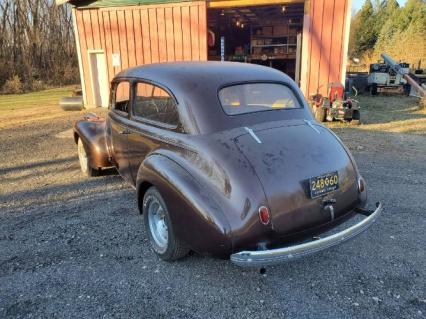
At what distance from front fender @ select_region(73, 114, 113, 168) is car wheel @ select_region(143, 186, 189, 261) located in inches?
72.7

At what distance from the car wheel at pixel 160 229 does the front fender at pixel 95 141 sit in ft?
6.06

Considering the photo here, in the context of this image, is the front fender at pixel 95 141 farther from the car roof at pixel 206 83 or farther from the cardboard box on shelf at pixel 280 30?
the cardboard box on shelf at pixel 280 30

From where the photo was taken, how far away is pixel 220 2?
36.1 ft

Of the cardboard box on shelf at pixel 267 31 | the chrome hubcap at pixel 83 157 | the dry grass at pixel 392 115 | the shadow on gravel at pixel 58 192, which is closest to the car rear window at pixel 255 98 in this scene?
the shadow on gravel at pixel 58 192

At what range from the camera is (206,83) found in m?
3.32

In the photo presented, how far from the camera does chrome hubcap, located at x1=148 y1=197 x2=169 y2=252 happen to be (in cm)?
337

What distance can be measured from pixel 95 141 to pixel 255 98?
104 inches

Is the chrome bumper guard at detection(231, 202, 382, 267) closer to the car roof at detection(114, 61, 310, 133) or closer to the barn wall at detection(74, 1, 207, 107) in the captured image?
the car roof at detection(114, 61, 310, 133)

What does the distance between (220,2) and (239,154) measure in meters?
9.66

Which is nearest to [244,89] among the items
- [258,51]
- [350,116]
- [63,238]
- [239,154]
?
[239,154]

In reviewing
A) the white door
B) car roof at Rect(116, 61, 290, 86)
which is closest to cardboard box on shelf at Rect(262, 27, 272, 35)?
the white door

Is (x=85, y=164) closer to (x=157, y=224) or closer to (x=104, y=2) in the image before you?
(x=157, y=224)

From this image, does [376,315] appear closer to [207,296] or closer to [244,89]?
[207,296]

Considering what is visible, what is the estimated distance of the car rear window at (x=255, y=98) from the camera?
3.34m
